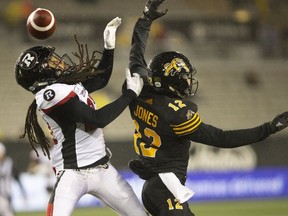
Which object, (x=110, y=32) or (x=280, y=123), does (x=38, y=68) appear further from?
(x=280, y=123)

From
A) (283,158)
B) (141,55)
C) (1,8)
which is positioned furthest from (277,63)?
(141,55)

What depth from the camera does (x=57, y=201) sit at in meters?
4.90

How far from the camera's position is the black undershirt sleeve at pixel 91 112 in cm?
486

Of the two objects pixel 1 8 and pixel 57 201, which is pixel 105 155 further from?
pixel 1 8

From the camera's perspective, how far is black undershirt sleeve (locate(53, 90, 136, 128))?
4.86 meters

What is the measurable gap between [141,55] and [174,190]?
1.10 m

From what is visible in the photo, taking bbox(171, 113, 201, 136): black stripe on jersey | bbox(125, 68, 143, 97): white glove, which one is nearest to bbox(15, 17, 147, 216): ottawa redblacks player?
bbox(125, 68, 143, 97): white glove

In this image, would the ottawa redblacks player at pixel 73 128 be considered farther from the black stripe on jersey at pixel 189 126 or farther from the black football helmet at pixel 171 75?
the black stripe on jersey at pixel 189 126

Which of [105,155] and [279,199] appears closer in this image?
[105,155]

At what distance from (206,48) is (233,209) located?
5145mm

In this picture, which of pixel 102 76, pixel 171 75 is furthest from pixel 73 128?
pixel 171 75

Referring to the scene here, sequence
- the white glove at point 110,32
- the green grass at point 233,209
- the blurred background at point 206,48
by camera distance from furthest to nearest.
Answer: the blurred background at point 206,48
the green grass at point 233,209
the white glove at point 110,32

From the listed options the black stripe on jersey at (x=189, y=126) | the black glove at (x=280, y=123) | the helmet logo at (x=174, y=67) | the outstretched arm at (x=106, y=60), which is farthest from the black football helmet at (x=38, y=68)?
the black glove at (x=280, y=123)

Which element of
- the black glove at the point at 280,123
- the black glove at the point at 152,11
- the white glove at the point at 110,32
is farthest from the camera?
the black glove at the point at 152,11
